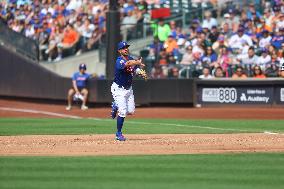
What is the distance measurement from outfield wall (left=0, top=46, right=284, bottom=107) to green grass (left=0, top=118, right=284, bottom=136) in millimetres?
3127

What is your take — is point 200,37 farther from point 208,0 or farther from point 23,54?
point 23,54

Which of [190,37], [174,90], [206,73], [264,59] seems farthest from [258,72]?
[190,37]

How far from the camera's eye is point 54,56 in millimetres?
30406

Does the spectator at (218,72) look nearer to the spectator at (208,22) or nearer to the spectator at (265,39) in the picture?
the spectator at (265,39)

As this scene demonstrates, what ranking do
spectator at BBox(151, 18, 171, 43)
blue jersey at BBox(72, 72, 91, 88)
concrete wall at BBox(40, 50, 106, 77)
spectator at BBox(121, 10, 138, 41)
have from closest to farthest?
blue jersey at BBox(72, 72, 91, 88)
spectator at BBox(151, 18, 171, 43)
spectator at BBox(121, 10, 138, 41)
concrete wall at BBox(40, 50, 106, 77)

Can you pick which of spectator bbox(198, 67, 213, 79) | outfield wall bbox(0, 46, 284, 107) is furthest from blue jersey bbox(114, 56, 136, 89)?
spectator bbox(198, 67, 213, 79)

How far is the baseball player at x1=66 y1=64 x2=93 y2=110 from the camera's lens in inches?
1030

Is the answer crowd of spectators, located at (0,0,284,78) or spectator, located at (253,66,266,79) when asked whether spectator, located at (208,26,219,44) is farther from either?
spectator, located at (253,66,266,79)

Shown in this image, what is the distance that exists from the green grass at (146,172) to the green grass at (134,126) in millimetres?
5450

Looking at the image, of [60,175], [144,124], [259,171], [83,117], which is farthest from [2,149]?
[83,117]

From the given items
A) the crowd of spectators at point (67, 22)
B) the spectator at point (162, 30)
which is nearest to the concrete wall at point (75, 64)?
the crowd of spectators at point (67, 22)

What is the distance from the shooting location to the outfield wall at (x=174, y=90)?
81.4 ft

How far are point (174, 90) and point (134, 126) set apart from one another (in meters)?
5.56

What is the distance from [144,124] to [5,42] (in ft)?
35.1
